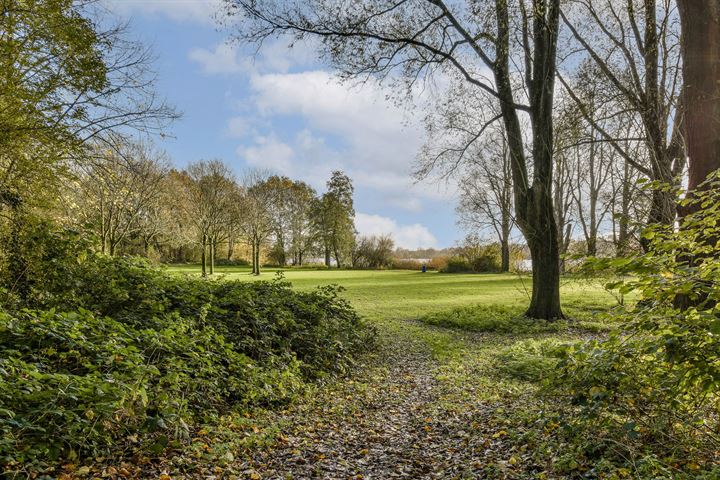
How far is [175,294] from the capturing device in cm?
673

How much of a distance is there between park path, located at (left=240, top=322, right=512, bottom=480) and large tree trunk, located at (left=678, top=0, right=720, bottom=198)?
4325mm

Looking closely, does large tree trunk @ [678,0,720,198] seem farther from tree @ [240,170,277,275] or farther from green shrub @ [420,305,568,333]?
tree @ [240,170,277,275]

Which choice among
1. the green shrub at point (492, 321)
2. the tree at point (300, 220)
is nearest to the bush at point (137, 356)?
the green shrub at point (492, 321)

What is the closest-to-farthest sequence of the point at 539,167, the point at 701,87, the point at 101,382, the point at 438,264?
the point at 101,382 → the point at 701,87 → the point at 539,167 → the point at 438,264

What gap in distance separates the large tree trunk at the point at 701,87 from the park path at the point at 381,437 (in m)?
4.33

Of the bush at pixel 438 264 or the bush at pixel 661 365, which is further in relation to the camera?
the bush at pixel 438 264

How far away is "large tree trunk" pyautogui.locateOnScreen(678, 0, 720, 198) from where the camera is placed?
526 cm

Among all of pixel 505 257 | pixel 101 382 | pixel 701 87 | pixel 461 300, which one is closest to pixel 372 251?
pixel 505 257

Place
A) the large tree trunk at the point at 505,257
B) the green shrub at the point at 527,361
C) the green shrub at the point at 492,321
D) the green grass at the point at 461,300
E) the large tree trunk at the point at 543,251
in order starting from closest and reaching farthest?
the green shrub at the point at 527,361
the green shrub at the point at 492,321
the large tree trunk at the point at 543,251
the green grass at the point at 461,300
the large tree trunk at the point at 505,257

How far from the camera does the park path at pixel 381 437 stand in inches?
144

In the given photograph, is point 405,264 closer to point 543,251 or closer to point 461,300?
point 461,300

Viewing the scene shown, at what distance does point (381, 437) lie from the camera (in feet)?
14.9

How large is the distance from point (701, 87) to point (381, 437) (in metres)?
6.09

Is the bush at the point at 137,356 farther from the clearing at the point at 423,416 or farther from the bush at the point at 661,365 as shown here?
the bush at the point at 661,365
